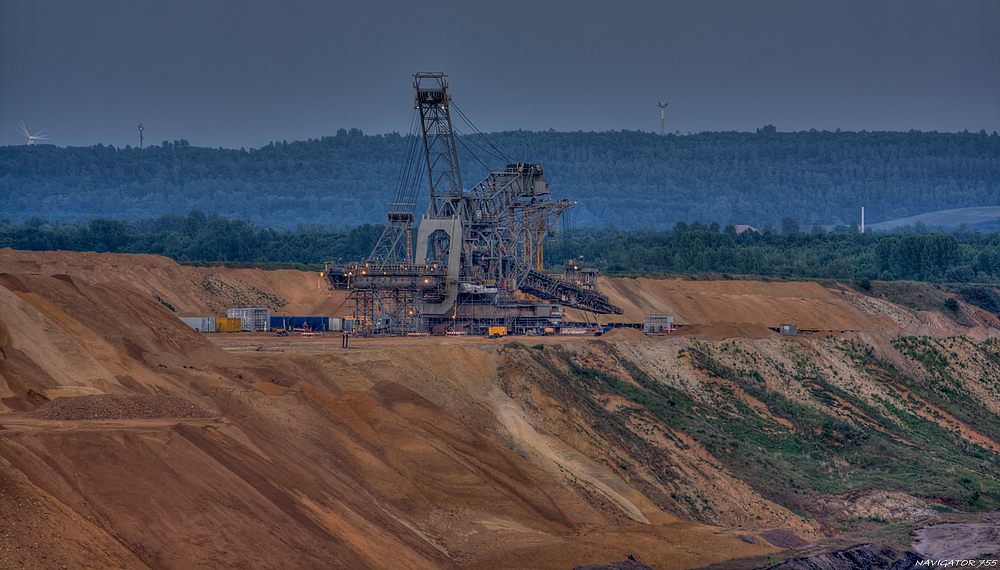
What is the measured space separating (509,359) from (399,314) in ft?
72.2

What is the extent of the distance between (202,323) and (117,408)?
50.2 metres

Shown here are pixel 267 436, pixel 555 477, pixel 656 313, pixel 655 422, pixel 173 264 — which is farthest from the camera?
pixel 656 313

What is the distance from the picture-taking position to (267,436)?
39.8 metres

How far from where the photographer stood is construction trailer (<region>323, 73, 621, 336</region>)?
83.4 meters

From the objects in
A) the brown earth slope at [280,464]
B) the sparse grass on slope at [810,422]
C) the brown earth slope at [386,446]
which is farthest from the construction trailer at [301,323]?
the brown earth slope at [280,464]

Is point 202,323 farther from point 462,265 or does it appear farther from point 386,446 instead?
point 386,446

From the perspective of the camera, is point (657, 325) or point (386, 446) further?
point (657, 325)

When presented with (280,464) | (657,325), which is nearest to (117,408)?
(280,464)

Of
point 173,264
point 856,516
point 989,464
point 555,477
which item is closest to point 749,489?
point 856,516

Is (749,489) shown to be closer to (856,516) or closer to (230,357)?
(856,516)

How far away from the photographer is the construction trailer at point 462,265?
83.4m

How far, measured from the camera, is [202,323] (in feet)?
278

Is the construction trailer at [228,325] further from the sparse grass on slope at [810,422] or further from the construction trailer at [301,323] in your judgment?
the sparse grass on slope at [810,422]

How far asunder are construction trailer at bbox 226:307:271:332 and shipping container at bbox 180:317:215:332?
274 cm
